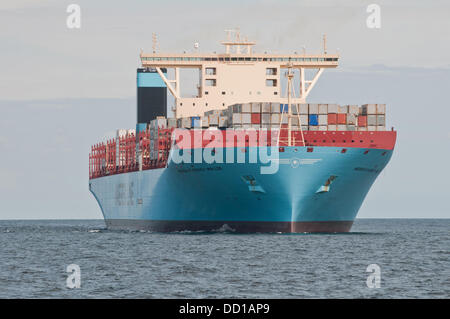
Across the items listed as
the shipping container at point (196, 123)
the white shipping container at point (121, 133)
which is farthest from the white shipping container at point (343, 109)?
the white shipping container at point (121, 133)

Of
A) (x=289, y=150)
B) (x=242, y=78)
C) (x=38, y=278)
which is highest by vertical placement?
(x=242, y=78)

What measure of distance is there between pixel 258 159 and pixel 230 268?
18.2 m

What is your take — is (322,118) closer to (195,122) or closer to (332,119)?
(332,119)

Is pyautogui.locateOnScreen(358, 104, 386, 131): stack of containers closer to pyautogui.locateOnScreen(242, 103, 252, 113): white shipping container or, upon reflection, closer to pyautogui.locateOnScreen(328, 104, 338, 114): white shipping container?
pyautogui.locateOnScreen(328, 104, 338, 114): white shipping container

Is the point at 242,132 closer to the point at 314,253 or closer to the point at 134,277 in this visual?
the point at 314,253

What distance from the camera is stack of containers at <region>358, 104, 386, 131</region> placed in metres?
60.4

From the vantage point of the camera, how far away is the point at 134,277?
3550 centimetres

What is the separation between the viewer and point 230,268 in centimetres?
3859

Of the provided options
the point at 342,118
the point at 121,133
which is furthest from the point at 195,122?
the point at 121,133

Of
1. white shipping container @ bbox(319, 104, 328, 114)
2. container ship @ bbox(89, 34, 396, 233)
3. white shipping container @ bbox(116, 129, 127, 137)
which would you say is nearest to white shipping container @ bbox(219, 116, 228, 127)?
container ship @ bbox(89, 34, 396, 233)

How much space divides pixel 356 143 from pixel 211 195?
1076 centimetres

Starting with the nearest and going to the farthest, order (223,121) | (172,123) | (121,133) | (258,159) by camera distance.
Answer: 1. (258,159)
2. (223,121)
3. (172,123)
4. (121,133)
